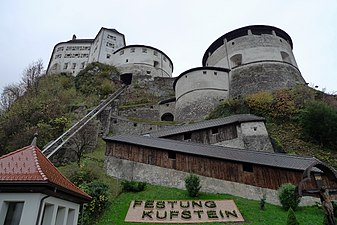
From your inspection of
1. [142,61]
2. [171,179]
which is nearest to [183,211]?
[171,179]

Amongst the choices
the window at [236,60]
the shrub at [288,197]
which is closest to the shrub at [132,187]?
the shrub at [288,197]

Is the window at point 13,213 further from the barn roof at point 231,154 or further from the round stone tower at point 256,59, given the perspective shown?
the round stone tower at point 256,59

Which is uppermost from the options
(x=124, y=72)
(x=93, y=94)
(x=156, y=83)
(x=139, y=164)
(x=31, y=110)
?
(x=124, y=72)

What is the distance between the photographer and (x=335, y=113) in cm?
1833

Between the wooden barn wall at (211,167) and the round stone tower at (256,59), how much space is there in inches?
552

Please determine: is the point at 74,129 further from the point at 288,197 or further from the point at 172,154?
the point at 288,197

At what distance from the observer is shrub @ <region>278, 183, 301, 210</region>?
1193cm

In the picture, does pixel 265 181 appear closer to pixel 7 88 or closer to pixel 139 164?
pixel 139 164

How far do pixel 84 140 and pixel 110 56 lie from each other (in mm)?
28226

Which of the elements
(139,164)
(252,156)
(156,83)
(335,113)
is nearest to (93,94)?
(156,83)

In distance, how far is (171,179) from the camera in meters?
15.2

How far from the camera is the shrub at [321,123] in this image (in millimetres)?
18078

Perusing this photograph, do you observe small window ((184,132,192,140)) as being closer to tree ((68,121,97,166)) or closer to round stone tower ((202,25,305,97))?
tree ((68,121,97,166))

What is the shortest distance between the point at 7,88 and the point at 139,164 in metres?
22.8
